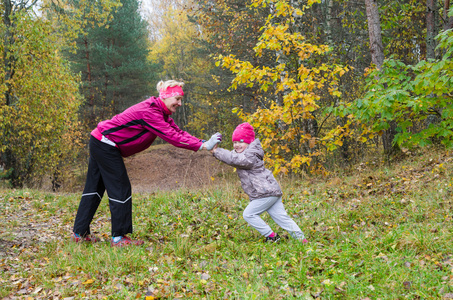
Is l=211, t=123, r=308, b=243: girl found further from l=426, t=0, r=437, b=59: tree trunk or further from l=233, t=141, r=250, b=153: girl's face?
l=426, t=0, r=437, b=59: tree trunk

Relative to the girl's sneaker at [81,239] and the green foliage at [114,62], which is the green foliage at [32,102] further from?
the green foliage at [114,62]

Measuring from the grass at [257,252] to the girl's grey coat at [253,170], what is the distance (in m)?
0.62

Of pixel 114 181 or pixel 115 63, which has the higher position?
pixel 115 63

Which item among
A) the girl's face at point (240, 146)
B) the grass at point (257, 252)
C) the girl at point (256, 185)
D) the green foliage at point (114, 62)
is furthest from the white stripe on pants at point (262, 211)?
the green foliage at point (114, 62)

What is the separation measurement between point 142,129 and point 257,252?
2049mm

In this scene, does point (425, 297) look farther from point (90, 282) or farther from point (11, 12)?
point (11, 12)

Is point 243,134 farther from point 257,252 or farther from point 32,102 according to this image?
point 32,102

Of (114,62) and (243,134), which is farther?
(114,62)

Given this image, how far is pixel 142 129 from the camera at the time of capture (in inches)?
175

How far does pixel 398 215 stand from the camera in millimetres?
4664

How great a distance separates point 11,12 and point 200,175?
27.6 ft

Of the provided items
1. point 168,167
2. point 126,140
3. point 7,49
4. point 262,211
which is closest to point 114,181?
point 126,140

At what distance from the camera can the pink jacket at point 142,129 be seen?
4.36m

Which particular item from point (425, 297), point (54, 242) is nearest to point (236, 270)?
point (425, 297)
